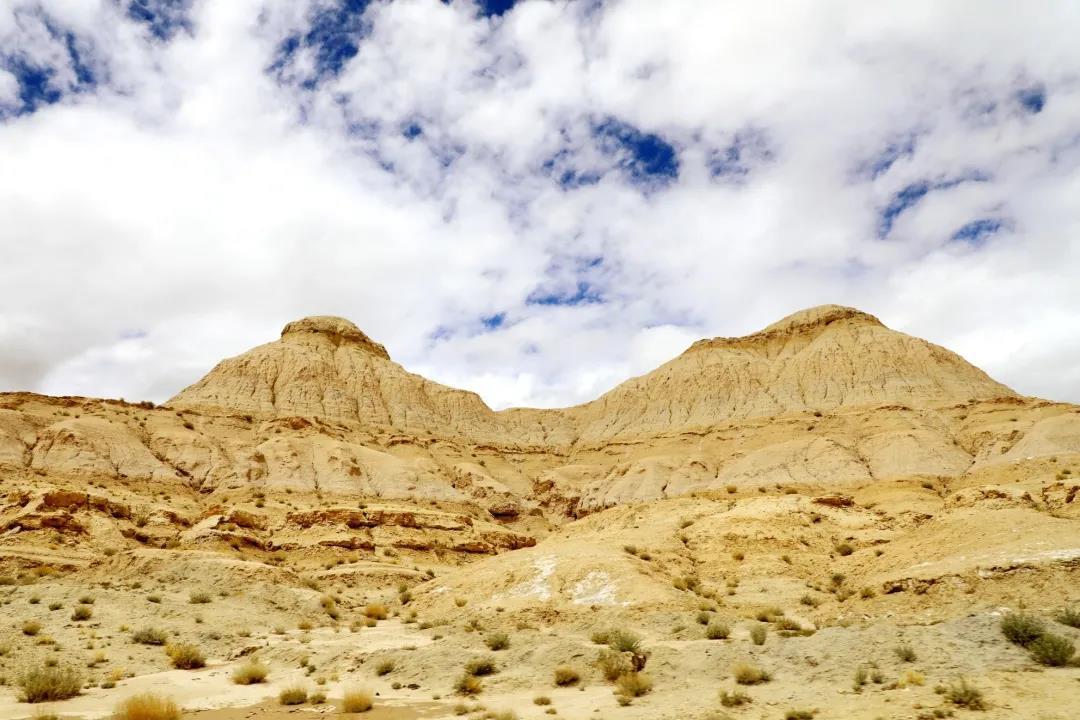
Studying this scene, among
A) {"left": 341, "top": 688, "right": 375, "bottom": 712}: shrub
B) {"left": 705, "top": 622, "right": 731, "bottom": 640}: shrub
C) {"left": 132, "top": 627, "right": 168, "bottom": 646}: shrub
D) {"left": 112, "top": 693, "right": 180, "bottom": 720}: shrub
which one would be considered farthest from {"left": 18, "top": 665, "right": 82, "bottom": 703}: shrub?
{"left": 705, "top": 622, "right": 731, "bottom": 640}: shrub

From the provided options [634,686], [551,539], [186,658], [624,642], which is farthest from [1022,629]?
[551,539]

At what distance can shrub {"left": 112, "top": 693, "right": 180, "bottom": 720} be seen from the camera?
1253cm

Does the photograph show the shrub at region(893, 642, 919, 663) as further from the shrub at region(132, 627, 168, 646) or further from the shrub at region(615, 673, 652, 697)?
the shrub at region(132, 627, 168, 646)

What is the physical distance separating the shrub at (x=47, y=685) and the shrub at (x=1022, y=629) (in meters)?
19.4

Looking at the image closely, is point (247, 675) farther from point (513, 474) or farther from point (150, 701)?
point (513, 474)

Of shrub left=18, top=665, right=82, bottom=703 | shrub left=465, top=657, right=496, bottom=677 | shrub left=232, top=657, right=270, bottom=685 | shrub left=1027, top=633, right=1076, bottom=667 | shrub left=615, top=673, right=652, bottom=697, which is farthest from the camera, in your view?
shrub left=232, top=657, right=270, bottom=685

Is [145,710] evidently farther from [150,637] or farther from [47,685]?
[150,637]

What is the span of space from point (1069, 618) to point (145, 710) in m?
17.8

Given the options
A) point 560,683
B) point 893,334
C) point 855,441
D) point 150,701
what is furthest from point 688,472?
point 150,701

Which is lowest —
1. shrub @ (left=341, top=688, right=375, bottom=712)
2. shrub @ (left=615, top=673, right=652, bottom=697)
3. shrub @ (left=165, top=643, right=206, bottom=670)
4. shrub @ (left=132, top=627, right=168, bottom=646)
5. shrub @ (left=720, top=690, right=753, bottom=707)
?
shrub @ (left=720, top=690, right=753, bottom=707)

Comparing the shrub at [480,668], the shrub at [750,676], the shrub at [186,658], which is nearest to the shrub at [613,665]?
the shrub at [750,676]

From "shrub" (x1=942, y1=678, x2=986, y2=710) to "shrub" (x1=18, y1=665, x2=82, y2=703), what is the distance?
679 inches

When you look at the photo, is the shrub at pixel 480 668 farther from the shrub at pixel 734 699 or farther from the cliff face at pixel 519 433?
the cliff face at pixel 519 433

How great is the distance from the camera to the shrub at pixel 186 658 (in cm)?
1864
